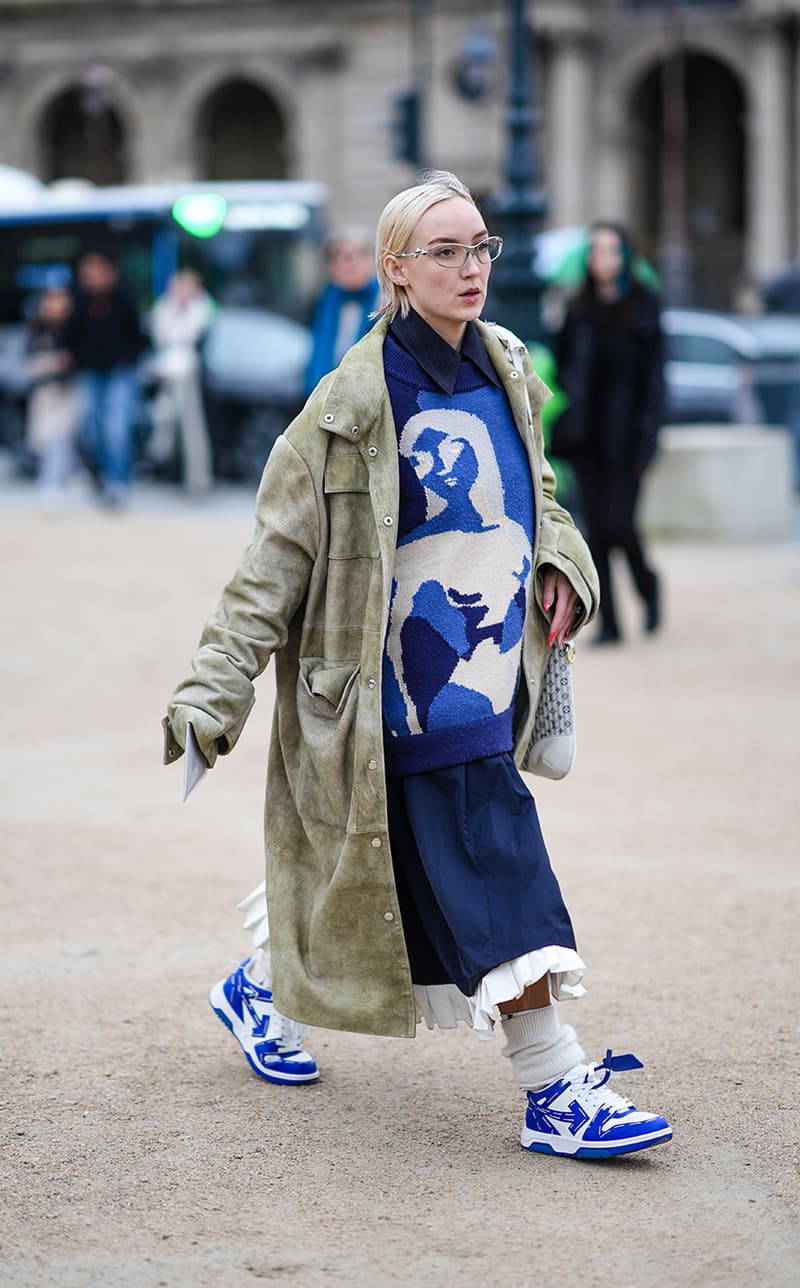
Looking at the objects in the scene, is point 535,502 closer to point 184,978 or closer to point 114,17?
point 184,978

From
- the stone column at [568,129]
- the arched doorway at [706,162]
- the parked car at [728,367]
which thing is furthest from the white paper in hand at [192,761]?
the arched doorway at [706,162]

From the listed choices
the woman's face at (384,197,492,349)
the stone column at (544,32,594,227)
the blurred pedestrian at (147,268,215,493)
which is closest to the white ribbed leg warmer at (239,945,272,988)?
the woman's face at (384,197,492,349)

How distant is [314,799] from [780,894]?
6.79 ft

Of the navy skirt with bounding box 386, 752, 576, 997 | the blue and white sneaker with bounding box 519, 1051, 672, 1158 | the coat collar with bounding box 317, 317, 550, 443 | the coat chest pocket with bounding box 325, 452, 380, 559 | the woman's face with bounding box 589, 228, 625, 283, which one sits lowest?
the blue and white sneaker with bounding box 519, 1051, 672, 1158

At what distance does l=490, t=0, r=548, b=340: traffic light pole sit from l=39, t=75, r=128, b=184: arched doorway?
3790cm

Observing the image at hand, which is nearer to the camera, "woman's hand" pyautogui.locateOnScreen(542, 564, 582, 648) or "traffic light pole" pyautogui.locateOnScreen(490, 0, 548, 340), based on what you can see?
"woman's hand" pyautogui.locateOnScreen(542, 564, 582, 648)

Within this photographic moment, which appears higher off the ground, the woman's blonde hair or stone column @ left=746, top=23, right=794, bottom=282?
stone column @ left=746, top=23, right=794, bottom=282

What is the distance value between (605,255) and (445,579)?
18.5 ft

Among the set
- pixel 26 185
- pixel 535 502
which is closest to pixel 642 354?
pixel 535 502

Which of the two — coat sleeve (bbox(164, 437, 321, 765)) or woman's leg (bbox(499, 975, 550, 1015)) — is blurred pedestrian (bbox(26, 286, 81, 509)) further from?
woman's leg (bbox(499, 975, 550, 1015))

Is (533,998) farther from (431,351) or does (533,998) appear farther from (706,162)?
(706,162)

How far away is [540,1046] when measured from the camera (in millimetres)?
3512

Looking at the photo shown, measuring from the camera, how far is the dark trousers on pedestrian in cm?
914

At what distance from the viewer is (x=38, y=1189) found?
3.39 meters
